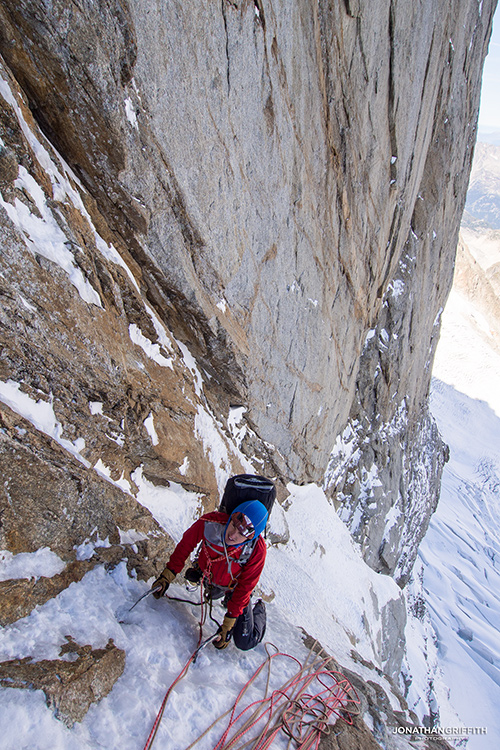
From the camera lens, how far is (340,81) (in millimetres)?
8305

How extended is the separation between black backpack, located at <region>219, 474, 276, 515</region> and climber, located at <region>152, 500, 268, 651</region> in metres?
0.11

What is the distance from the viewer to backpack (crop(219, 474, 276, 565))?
3.62 metres

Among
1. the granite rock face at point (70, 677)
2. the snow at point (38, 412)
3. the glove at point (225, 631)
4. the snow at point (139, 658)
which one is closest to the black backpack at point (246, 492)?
the glove at point (225, 631)

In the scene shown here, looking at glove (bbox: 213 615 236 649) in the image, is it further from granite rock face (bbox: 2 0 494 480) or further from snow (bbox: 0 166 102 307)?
granite rock face (bbox: 2 0 494 480)

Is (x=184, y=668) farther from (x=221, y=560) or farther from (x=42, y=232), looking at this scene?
(x=42, y=232)

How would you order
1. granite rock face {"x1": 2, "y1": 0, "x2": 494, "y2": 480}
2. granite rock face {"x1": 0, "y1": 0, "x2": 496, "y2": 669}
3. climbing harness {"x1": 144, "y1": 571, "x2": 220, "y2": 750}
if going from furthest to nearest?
granite rock face {"x1": 2, "y1": 0, "x2": 494, "y2": 480}
granite rock face {"x1": 0, "y1": 0, "x2": 496, "y2": 669}
climbing harness {"x1": 144, "y1": 571, "x2": 220, "y2": 750}

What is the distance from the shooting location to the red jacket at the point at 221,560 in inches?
143

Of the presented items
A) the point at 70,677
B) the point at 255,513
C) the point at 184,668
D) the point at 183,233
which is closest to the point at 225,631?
the point at 184,668

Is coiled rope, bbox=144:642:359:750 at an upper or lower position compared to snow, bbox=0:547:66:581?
lower

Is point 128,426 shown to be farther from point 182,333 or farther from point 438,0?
point 438,0

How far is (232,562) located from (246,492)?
2.31ft

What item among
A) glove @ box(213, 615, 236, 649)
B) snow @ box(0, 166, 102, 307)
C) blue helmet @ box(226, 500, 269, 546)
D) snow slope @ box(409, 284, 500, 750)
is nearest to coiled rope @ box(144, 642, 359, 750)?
glove @ box(213, 615, 236, 649)

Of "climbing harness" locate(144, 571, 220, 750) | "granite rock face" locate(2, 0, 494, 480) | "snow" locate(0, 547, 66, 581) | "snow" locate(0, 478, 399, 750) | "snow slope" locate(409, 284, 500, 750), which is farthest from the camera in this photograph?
"snow slope" locate(409, 284, 500, 750)

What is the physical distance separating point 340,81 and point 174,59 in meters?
5.12
